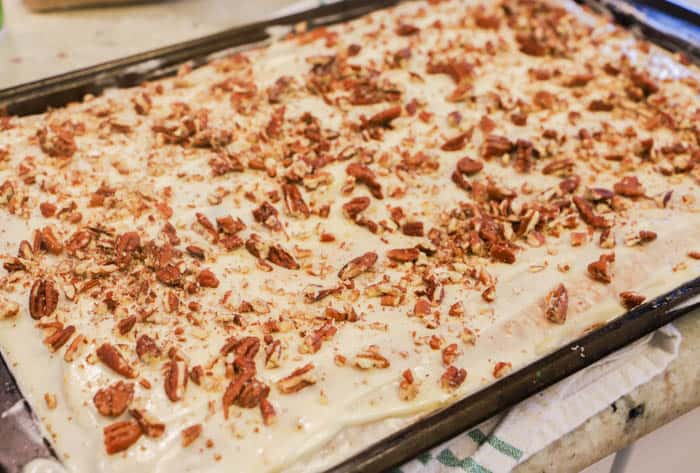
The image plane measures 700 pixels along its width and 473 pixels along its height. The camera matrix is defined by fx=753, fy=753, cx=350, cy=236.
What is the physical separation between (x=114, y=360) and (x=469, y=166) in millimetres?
727

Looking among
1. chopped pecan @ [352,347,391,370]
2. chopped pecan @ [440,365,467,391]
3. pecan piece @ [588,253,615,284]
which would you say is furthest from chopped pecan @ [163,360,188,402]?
pecan piece @ [588,253,615,284]

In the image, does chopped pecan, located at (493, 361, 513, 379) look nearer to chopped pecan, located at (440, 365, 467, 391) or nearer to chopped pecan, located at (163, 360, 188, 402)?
chopped pecan, located at (440, 365, 467, 391)

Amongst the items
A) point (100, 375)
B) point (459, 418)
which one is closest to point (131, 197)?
point (100, 375)

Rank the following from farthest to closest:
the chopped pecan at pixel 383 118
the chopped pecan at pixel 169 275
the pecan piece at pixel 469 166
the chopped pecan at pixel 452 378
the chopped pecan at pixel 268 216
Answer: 1. the chopped pecan at pixel 383 118
2. the pecan piece at pixel 469 166
3. the chopped pecan at pixel 268 216
4. the chopped pecan at pixel 169 275
5. the chopped pecan at pixel 452 378

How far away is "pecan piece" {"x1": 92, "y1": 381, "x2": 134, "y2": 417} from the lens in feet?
3.10

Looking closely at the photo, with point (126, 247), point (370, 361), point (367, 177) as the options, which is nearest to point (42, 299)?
point (126, 247)

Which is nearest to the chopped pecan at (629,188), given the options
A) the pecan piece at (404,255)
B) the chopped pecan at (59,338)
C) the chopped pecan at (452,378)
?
the pecan piece at (404,255)

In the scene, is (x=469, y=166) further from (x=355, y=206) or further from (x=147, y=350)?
(x=147, y=350)

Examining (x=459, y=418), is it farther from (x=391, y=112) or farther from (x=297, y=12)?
(x=297, y=12)

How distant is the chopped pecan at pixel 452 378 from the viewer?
1.00 m

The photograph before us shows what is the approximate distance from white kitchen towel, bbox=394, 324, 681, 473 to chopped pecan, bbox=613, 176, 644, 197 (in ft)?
0.99

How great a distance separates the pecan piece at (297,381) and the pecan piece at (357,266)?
0.67ft

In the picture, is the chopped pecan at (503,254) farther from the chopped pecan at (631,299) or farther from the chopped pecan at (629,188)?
the chopped pecan at (629,188)

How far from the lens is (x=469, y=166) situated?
1395 millimetres
